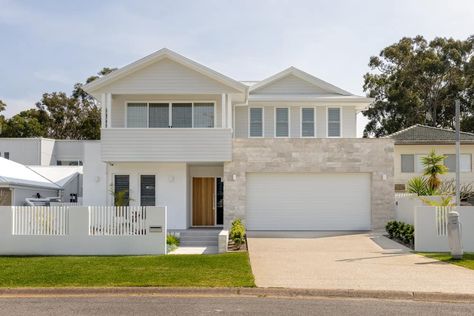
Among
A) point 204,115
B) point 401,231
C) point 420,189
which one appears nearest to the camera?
point 401,231

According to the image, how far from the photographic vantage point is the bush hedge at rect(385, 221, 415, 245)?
779 inches

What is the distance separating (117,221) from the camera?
18.1 meters

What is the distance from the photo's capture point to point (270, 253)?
17.4 metres

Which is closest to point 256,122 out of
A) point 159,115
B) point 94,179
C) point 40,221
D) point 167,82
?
point 159,115

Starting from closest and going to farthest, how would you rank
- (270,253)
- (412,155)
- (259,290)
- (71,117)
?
1. (259,290)
2. (270,253)
3. (412,155)
4. (71,117)

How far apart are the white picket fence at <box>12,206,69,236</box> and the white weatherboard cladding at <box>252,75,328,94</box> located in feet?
44.1

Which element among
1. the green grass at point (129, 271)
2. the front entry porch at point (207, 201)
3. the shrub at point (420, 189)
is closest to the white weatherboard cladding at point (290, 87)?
the front entry porch at point (207, 201)

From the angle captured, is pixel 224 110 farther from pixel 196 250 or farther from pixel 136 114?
pixel 196 250

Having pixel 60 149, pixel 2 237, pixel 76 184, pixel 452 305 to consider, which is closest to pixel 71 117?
pixel 60 149

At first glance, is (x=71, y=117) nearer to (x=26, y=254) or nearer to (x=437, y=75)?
(x=437, y=75)

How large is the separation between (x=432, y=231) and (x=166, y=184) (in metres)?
10.7

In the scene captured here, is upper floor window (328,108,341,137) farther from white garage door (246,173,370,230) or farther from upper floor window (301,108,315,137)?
white garage door (246,173,370,230)

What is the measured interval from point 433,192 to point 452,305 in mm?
14349

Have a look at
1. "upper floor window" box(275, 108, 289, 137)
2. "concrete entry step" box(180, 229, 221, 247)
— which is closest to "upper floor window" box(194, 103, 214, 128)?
"upper floor window" box(275, 108, 289, 137)
